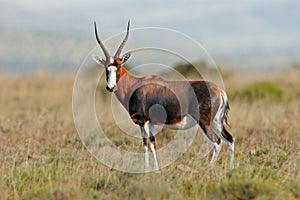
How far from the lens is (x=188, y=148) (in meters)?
11.7

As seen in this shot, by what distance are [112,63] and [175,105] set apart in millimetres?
1297

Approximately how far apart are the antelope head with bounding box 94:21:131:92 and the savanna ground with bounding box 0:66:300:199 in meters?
1.35

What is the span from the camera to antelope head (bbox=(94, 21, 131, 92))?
33.1ft

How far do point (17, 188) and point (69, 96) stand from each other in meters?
17.3

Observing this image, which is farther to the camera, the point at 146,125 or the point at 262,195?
the point at 146,125

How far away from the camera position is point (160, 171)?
9.14 m

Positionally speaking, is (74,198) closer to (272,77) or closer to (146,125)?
(146,125)

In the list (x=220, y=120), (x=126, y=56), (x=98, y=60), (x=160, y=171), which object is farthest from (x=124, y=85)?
(x=160, y=171)

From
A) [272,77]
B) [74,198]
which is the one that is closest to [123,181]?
[74,198]

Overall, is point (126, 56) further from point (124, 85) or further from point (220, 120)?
point (220, 120)

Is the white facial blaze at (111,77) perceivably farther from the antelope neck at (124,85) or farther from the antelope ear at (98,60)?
the antelope neck at (124,85)

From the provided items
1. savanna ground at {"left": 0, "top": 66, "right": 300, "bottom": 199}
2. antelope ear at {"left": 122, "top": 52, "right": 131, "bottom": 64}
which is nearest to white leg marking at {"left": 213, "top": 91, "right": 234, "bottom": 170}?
savanna ground at {"left": 0, "top": 66, "right": 300, "bottom": 199}

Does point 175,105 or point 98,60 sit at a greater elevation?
point 98,60

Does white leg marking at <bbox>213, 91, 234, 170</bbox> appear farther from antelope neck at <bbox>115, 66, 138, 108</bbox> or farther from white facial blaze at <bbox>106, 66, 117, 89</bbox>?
white facial blaze at <bbox>106, 66, 117, 89</bbox>
